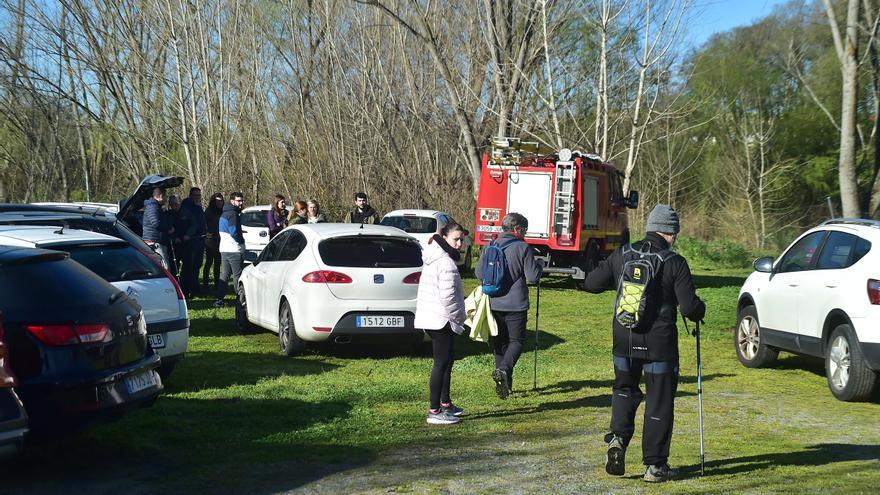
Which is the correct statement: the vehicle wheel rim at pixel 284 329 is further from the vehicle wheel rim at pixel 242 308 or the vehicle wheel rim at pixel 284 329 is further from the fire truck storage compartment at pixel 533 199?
the fire truck storage compartment at pixel 533 199

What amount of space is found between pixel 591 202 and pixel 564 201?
107 cm

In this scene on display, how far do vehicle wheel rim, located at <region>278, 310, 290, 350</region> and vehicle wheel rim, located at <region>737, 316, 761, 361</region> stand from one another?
18.0ft

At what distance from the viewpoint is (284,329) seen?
12.2 metres

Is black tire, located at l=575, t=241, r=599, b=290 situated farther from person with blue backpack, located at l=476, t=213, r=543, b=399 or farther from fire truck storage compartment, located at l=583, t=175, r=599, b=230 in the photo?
person with blue backpack, located at l=476, t=213, r=543, b=399

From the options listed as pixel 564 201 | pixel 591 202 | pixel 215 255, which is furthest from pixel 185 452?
pixel 591 202

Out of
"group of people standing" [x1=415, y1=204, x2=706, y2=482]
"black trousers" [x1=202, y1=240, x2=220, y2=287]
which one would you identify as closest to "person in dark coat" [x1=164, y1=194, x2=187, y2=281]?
"black trousers" [x1=202, y1=240, x2=220, y2=287]

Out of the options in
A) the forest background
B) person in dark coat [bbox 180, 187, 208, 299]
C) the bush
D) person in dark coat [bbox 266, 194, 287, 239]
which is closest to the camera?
person in dark coat [bbox 180, 187, 208, 299]

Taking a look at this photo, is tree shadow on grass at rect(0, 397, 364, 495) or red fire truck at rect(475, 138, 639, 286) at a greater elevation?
red fire truck at rect(475, 138, 639, 286)

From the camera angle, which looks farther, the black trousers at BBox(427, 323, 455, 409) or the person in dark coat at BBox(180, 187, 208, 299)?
the person in dark coat at BBox(180, 187, 208, 299)

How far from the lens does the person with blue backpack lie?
9477 millimetres

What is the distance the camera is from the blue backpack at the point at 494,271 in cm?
946

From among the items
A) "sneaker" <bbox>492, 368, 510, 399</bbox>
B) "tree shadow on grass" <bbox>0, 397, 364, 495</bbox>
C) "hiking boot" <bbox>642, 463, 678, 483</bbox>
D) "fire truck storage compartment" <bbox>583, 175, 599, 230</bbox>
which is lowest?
"tree shadow on grass" <bbox>0, 397, 364, 495</bbox>

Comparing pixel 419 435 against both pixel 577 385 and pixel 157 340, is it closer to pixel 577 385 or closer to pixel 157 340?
pixel 157 340

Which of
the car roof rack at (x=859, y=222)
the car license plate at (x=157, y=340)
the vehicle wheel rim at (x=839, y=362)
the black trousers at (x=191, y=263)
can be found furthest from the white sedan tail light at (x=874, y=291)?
the black trousers at (x=191, y=263)
